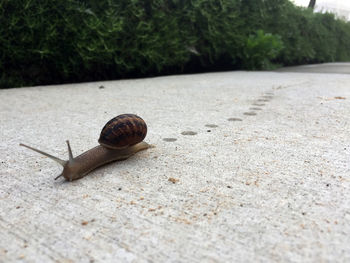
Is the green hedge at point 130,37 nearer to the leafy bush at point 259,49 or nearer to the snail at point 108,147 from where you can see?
the leafy bush at point 259,49

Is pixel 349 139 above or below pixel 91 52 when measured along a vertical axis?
below

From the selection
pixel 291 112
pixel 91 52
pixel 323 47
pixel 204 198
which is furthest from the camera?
pixel 323 47

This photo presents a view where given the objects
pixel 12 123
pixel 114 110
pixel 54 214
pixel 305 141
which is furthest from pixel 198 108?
pixel 54 214

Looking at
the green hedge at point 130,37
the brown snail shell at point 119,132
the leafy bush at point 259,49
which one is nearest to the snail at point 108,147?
the brown snail shell at point 119,132

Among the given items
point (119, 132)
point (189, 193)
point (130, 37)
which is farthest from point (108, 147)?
point (130, 37)

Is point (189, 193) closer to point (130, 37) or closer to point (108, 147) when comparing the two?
point (108, 147)

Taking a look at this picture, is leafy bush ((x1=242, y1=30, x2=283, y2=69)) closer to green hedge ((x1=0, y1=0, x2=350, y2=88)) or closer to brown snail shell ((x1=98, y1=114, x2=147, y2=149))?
green hedge ((x1=0, y1=0, x2=350, y2=88))

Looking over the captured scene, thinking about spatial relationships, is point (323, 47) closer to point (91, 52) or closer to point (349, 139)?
point (91, 52)

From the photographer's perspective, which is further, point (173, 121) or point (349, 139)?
point (173, 121)
